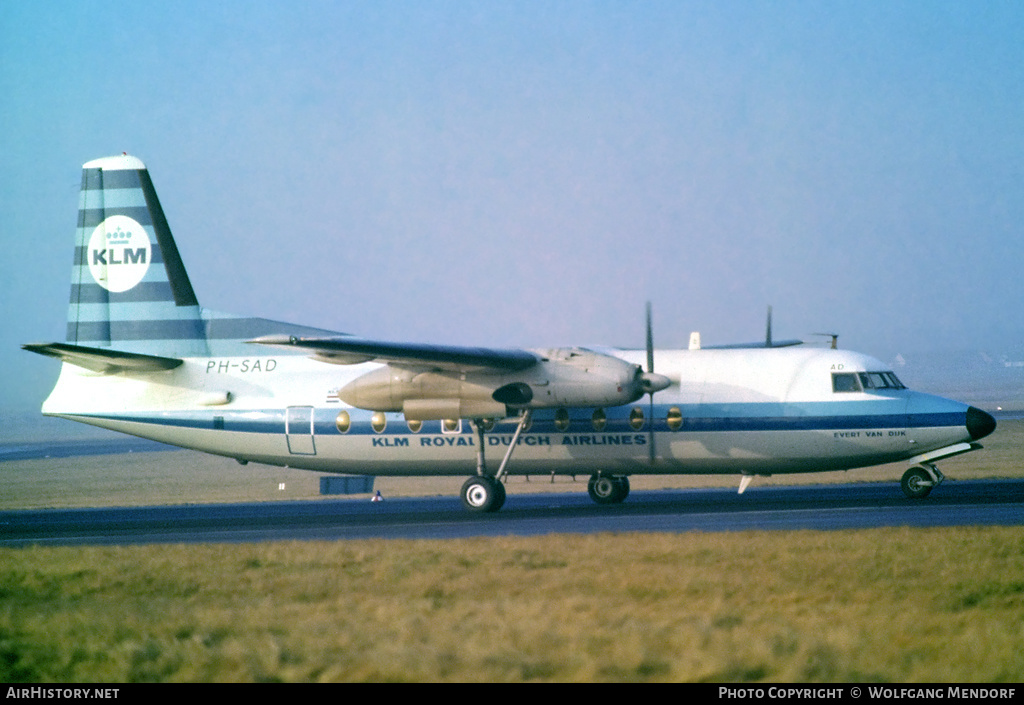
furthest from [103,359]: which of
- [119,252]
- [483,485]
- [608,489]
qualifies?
[608,489]

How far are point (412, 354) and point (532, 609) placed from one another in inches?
394

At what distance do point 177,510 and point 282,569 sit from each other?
14.0m

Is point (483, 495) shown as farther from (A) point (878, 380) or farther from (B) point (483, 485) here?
(A) point (878, 380)

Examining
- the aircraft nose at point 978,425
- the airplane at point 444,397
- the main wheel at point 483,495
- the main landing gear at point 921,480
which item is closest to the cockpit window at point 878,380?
the airplane at point 444,397

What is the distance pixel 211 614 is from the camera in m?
10.8

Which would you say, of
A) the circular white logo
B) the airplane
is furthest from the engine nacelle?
the circular white logo

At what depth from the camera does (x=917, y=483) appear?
21641mm

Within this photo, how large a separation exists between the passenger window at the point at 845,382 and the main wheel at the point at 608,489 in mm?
5716

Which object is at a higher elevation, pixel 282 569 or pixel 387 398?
pixel 387 398

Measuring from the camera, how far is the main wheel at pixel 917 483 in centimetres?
2155
